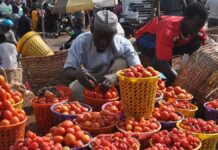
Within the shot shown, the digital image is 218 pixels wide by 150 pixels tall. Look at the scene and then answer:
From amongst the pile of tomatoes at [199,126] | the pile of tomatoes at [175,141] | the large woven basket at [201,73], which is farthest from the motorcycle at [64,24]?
the pile of tomatoes at [175,141]

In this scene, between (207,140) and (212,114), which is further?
(212,114)

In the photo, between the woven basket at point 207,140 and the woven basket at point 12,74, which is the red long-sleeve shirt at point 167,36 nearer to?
the woven basket at point 207,140

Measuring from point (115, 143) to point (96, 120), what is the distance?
1.91ft

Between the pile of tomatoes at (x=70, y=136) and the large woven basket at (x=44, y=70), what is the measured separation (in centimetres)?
269

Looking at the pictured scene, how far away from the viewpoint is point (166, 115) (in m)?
3.87

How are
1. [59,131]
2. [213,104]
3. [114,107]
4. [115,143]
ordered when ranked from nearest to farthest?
1. [115,143]
2. [59,131]
3. [114,107]
4. [213,104]

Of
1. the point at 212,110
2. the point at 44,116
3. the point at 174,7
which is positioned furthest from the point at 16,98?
the point at 174,7

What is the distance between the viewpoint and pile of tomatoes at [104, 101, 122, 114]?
393cm

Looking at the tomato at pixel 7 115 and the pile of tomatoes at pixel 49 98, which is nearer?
the tomato at pixel 7 115

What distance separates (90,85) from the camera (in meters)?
4.28

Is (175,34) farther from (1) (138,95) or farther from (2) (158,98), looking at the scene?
(1) (138,95)

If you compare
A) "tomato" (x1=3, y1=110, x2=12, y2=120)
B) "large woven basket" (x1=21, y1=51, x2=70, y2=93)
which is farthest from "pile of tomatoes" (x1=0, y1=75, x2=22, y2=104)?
"large woven basket" (x1=21, y1=51, x2=70, y2=93)

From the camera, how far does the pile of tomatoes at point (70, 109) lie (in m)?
3.98

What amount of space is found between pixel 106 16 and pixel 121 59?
0.60 metres
